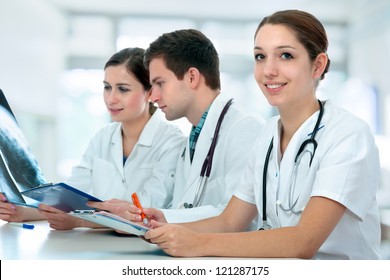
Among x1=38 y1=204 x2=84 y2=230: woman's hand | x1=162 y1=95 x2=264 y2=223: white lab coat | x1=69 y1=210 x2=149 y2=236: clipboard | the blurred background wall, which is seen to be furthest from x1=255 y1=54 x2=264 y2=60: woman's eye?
the blurred background wall

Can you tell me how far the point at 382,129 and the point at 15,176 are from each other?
598 cm

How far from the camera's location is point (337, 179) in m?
1.16

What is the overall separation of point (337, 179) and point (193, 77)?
2.87ft

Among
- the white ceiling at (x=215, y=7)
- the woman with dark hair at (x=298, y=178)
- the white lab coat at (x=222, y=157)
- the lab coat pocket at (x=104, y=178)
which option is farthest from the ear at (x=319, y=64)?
the white ceiling at (x=215, y=7)

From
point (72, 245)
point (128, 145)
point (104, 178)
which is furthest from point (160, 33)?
point (72, 245)

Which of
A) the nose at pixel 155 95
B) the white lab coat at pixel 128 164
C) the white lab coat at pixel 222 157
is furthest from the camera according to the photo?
the white lab coat at pixel 128 164

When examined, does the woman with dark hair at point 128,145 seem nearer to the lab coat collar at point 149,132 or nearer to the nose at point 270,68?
the lab coat collar at point 149,132

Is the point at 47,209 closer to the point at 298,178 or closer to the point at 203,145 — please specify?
the point at 203,145

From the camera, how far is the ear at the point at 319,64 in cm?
132

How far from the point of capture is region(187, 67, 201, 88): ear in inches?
→ 75.6

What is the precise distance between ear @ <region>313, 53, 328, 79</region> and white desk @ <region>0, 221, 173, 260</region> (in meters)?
0.56

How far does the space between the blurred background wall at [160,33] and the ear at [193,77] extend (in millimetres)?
4626
